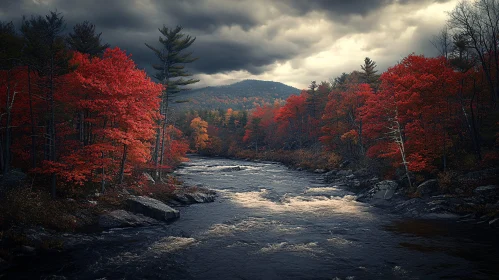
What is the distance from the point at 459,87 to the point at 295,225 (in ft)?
72.7

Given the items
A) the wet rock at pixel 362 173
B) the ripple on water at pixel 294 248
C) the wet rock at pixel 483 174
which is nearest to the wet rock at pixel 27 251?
the ripple on water at pixel 294 248

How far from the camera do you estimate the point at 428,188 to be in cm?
2406

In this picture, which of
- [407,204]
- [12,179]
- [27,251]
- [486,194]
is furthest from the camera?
[407,204]

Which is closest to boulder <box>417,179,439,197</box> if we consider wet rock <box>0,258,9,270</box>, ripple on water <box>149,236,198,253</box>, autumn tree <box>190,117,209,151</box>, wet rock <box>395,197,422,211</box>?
wet rock <box>395,197,422,211</box>

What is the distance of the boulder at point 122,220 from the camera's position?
17844 mm

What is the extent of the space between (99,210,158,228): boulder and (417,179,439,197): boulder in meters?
22.7

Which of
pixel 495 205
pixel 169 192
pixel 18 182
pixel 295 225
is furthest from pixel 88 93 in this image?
pixel 495 205

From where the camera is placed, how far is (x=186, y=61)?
3391 cm

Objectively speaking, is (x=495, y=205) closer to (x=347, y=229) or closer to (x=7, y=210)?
(x=347, y=229)

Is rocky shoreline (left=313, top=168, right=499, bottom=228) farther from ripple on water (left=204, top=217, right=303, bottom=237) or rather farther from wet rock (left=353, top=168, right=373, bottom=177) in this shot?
ripple on water (left=204, top=217, right=303, bottom=237)

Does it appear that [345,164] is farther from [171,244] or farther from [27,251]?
[27,251]

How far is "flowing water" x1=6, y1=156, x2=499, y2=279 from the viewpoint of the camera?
11.7 metres

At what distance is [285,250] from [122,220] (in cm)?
1132

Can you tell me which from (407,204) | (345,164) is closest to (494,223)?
(407,204)
